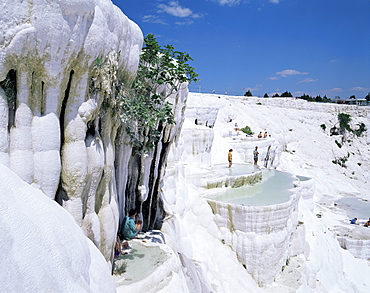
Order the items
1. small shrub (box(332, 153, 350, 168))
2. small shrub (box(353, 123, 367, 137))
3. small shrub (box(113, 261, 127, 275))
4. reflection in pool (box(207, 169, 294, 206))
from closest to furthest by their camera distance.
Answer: small shrub (box(113, 261, 127, 275)), reflection in pool (box(207, 169, 294, 206)), small shrub (box(332, 153, 350, 168)), small shrub (box(353, 123, 367, 137))

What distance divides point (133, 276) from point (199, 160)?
973 centimetres

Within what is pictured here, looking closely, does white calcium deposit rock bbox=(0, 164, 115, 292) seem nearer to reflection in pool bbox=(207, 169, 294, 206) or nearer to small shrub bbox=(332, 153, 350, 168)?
reflection in pool bbox=(207, 169, 294, 206)

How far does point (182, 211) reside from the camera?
Result: 30.1 ft

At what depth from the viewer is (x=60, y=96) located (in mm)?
3732

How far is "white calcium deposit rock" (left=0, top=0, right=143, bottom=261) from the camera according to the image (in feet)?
10.5

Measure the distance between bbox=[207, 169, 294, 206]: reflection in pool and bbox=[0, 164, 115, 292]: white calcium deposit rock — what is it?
7187mm

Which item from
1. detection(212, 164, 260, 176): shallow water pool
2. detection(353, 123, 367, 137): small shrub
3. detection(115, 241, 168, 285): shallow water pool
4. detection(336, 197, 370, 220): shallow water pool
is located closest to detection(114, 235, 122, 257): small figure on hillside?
detection(115, 241, 168, 285): shallow water pool

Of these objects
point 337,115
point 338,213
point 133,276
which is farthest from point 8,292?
point 337,115

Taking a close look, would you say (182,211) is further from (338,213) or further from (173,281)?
(338,213)

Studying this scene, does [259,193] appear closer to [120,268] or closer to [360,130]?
[120,268]

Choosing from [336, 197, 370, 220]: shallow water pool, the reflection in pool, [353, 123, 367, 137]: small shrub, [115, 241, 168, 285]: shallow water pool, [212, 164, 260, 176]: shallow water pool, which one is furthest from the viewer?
[353, 123, 367, 137]: small shrub

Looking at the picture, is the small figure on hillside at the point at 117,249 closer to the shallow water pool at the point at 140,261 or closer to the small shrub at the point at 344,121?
the shallow water pool at the point at 140,261

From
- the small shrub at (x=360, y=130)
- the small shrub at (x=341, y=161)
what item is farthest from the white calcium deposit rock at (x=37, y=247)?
the small shrub at (x=360, y=130)

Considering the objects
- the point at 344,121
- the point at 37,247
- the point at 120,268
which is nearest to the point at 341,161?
the point at 344,121
